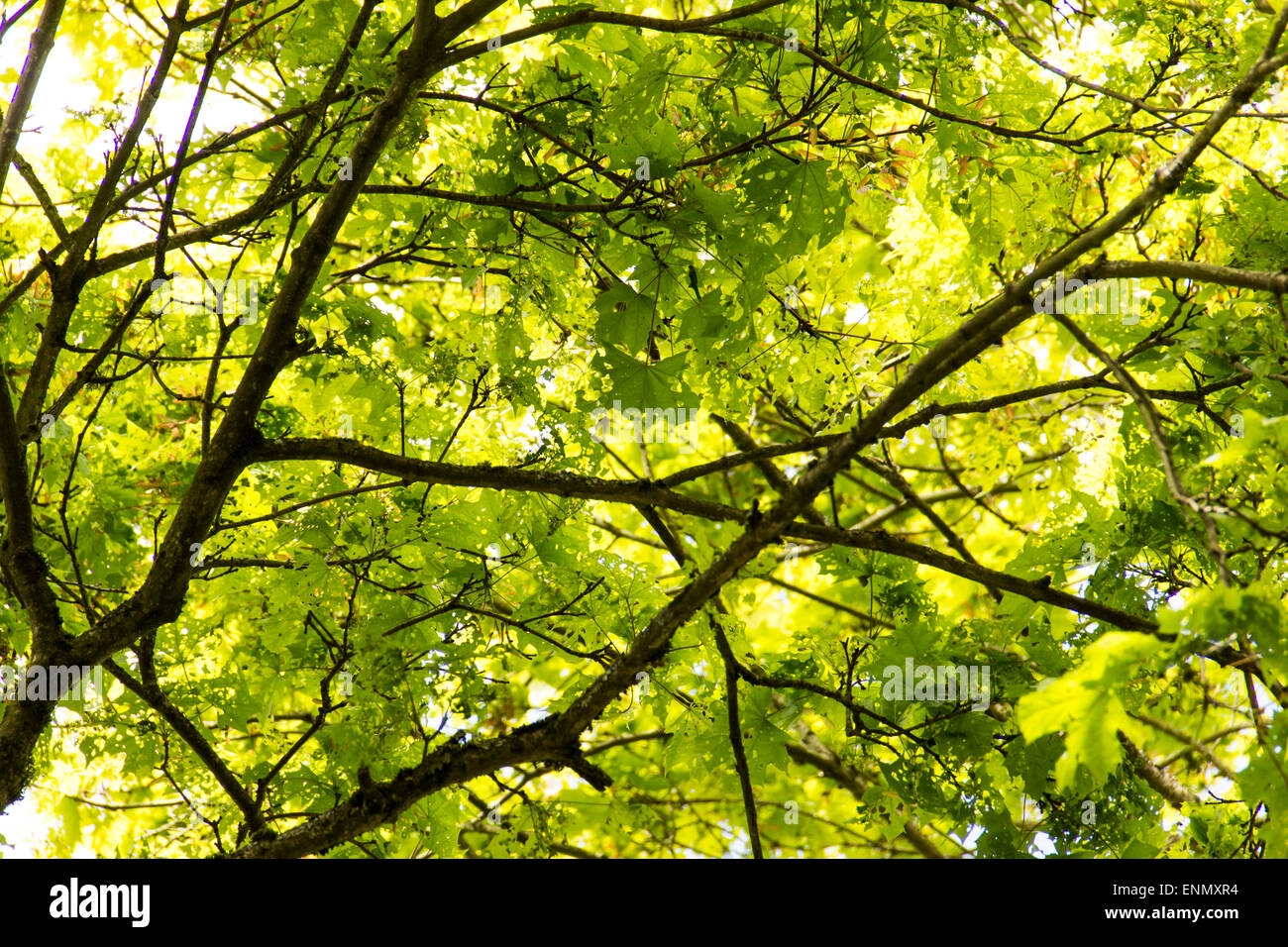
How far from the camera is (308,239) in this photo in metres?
2.52

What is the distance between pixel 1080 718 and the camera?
1406mm

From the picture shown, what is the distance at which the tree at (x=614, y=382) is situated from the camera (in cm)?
244

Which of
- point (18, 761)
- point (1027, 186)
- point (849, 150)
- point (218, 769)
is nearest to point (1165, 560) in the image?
point (1027, 186)

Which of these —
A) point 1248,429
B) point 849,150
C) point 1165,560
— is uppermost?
point 849,150

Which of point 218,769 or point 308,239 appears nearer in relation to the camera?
point 308,239

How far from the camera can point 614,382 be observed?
278 cm

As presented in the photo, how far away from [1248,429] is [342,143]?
8.14ft

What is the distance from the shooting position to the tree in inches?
96.1

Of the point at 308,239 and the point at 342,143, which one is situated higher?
the point at 342,143
